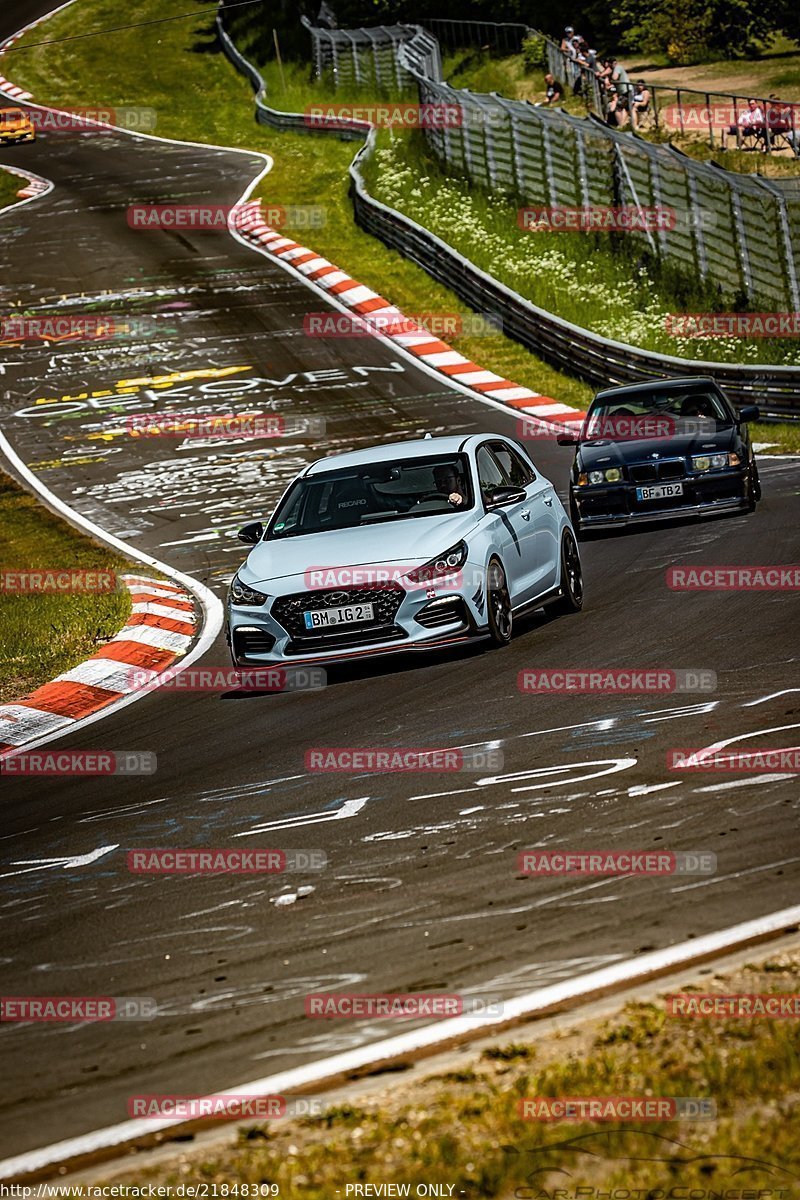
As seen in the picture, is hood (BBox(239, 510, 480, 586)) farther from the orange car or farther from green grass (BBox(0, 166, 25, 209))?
the orange car

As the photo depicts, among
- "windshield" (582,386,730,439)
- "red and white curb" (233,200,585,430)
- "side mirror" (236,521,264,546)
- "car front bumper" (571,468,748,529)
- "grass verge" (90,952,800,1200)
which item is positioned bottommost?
"red and white curb" (233,200,585,430)

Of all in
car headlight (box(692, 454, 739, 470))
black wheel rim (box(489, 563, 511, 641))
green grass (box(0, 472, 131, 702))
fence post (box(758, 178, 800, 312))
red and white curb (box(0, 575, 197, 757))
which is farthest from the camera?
fence post (box(758, 178, 800, 312))

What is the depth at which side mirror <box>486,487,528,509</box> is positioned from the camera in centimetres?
1170

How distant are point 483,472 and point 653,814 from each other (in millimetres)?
5656

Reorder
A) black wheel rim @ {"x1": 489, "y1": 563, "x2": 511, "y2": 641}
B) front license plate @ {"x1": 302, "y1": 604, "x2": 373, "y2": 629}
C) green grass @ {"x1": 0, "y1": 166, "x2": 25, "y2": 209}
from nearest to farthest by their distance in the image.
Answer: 1. front license plate @ {"x1": 302, "y1": 604, "x2": 373, "y2": 629}
2. black wheel rim @ {"x1": 489, "y1": 563, "x2": 511, "y2": 641}
3. green grass @ {"x1": 0, "y1": 166, "x2": 25, "y2": 209}

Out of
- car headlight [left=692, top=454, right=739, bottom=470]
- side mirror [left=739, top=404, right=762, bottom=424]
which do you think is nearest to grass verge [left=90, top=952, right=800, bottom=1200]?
car headlight [left=692, top=454, right=739, bottom=470]

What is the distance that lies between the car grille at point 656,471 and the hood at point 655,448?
6cm

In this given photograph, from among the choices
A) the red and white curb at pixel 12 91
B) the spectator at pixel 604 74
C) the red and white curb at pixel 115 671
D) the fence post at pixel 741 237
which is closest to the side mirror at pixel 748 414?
the red and white curb at pixel 115 671

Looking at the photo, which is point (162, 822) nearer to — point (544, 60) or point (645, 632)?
point (645, 632)

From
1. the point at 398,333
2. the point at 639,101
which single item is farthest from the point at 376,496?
the point at 639,101

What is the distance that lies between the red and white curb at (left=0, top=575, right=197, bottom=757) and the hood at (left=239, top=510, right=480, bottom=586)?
1.56 meters

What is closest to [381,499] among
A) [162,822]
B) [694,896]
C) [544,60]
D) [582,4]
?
[162,822]

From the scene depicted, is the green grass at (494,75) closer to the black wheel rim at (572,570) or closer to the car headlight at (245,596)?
the black wheel rim at (572,570)

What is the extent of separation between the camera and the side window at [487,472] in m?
12.1
